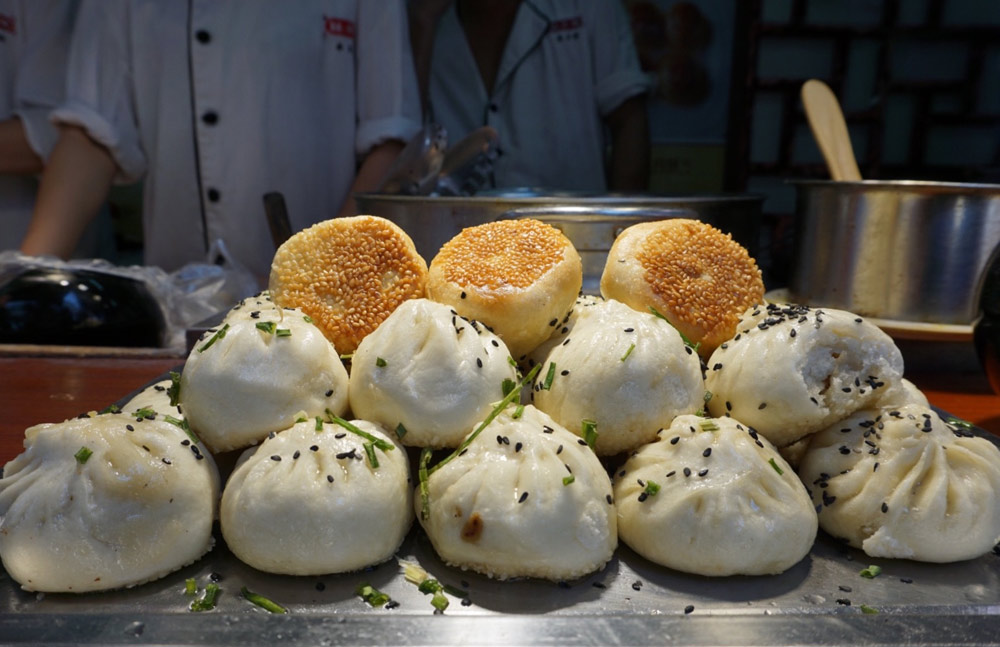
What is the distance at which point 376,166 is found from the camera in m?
3.71

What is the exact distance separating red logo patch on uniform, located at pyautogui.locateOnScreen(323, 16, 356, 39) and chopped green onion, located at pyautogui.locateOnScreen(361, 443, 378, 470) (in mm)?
3171

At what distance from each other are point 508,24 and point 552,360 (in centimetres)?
A: 370

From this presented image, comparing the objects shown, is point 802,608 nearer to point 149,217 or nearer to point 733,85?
point 149,217

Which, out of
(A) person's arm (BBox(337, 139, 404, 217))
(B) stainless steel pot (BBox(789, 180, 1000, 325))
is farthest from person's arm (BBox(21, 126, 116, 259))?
(B) stainless steel pot (BBox(789, 180, 1000, 325))

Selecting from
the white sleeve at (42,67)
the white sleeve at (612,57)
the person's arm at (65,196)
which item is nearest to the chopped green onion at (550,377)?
→ the person's arm at (65,196)

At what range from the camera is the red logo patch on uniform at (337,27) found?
12.0ft

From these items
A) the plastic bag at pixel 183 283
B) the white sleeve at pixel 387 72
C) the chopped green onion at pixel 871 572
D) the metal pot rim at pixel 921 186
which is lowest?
the plastic bag at pixel 183 283

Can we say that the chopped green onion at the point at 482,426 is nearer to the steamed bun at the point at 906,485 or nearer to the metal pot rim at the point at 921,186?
the steamed bun at the point at 906,485

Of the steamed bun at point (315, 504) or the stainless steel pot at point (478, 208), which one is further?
the stainless steel pot at point (478, 208)

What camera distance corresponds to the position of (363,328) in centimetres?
133

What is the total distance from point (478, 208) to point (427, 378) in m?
1.04

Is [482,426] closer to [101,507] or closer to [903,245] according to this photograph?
[101,507]

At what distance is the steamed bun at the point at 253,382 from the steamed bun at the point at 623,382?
0.40m

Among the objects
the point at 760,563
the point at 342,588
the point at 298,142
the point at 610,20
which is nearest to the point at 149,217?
the point at 298,142
